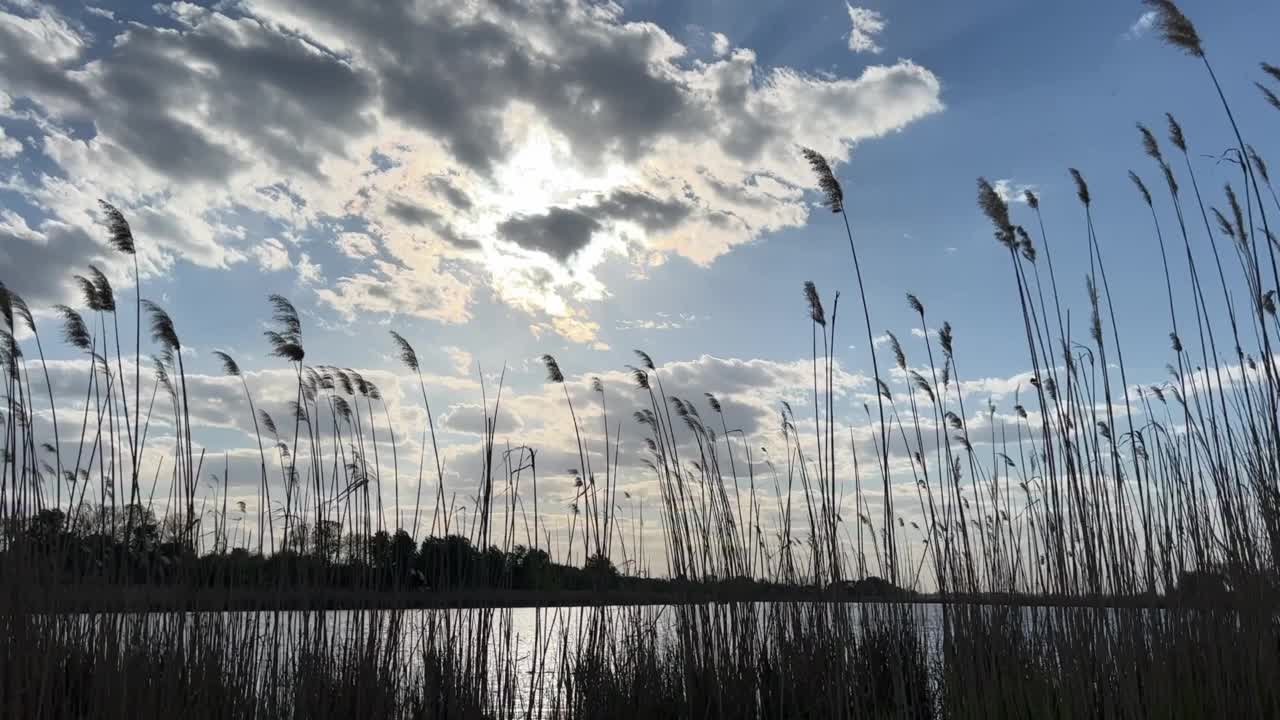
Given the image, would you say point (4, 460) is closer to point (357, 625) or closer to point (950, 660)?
point (357, 625)

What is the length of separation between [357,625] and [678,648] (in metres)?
1.71

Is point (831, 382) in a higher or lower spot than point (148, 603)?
higher

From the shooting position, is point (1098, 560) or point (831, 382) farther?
point (831, 382)

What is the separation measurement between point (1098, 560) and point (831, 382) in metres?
1.31

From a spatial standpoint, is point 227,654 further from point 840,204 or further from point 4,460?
point 840,204

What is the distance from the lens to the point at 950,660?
3.35m

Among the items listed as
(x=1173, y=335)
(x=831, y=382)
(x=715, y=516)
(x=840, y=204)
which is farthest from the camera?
(x=715, y=516)

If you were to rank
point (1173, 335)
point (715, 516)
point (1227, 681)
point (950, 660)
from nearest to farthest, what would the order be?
point (1227, 681) → point (950, 660) → point (1173, 335) → point (715, 516)

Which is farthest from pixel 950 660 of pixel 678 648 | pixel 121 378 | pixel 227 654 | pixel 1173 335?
pixel 121 378

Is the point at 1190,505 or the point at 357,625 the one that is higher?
the point at 1190,505

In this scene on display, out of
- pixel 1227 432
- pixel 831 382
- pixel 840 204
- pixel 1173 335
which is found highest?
pixel 840 204

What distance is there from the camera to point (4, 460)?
3414 millimetres

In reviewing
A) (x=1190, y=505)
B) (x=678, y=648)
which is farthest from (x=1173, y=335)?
(x=678, y=648)

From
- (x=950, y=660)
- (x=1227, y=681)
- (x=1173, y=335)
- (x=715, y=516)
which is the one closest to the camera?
(x=1227, y=681)
